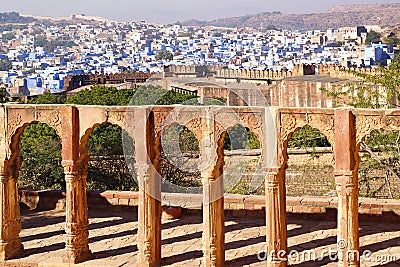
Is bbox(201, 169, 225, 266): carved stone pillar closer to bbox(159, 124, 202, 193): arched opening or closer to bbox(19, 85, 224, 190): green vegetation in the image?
bbox(19, 85, 224, 190): green vegetation

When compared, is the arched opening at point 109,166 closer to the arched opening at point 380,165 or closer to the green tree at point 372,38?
the arched opening at point 380,165

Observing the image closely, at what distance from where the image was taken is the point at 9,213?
11.1 meters

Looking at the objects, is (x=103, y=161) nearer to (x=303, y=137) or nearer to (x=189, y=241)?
(x=303, y=137)

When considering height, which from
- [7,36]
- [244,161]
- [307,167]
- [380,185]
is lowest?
[380,185]

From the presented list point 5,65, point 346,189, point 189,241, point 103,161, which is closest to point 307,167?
point 103,161

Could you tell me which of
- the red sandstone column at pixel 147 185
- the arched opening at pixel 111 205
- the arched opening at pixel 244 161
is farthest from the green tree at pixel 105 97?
the red sandstone column at pixel 147 185

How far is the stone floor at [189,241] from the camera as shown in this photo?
34.7ft

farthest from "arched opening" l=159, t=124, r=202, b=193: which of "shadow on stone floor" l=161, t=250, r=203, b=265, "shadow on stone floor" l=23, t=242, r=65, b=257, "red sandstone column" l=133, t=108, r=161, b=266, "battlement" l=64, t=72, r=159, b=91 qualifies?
"battlement" l=64, t=72, r=159, b=91

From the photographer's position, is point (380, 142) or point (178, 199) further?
point (380, 142)

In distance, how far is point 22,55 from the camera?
14212cm

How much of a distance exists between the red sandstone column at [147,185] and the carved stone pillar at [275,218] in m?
1.59

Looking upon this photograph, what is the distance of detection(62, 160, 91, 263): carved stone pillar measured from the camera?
10.6 metres

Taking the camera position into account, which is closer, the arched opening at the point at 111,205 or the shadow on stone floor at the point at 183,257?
the shadow on stone floor at the point at 183,257

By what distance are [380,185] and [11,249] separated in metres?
11.3
